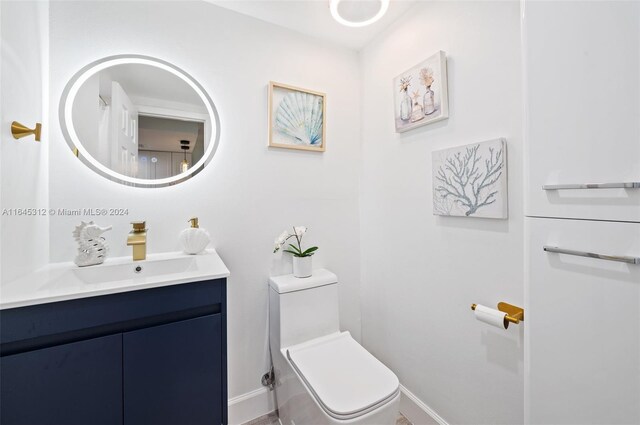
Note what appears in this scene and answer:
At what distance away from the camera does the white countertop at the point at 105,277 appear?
2.73 ft

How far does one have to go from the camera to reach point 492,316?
1.08 metres

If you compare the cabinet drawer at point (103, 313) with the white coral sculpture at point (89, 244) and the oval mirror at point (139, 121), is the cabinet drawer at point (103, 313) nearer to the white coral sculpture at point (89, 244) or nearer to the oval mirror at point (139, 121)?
the white coral sculpture at point (89, 244)

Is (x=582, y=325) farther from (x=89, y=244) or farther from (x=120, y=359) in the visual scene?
(x=89, y=244)

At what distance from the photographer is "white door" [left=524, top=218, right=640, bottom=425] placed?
633 mm

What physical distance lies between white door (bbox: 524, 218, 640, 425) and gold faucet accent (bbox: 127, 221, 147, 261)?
1.54 metres

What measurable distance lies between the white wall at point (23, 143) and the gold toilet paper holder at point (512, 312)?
1814mm

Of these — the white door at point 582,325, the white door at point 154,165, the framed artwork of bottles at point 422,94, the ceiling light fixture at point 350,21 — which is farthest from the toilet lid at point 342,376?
the ceiling light fixture at point 350,21

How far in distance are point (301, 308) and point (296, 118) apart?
1.16 metres

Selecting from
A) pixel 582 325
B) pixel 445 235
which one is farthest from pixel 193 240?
pixel 582 325

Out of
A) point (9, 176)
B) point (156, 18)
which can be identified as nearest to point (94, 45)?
point (156, 18)

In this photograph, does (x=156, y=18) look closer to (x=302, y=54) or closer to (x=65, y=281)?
(x=302, y=54)

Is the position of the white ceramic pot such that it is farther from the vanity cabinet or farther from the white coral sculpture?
the white coral sculpture

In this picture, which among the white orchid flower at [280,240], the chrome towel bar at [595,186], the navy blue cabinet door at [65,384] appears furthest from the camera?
the white orchid flower at [280,240]

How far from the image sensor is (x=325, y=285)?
1.61 metres
